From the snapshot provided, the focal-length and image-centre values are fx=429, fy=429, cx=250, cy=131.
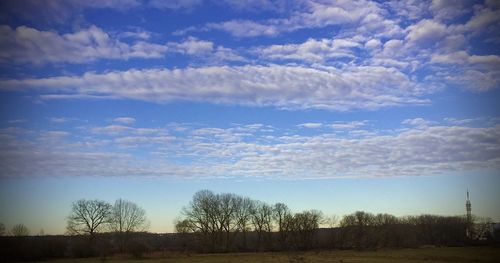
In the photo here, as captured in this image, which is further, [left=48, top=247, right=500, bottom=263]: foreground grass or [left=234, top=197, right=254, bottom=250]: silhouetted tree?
[left=234, top=197, right=254, bottom=250]: silhouetted tree

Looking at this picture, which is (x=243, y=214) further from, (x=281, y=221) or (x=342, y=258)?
(x=342, y=258)

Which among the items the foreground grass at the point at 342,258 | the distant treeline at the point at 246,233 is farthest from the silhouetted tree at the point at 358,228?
the foreground grass at the point at 342,258

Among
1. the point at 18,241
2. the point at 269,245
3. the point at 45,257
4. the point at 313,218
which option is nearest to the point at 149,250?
the point at 45,257

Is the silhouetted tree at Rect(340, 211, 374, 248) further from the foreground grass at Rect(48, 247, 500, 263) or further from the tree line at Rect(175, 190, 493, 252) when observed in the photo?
the foreground grass at Rect(48, 247, 500, 263)

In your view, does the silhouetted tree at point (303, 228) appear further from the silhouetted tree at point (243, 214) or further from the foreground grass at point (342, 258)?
the foreground grass at point (342, 258)

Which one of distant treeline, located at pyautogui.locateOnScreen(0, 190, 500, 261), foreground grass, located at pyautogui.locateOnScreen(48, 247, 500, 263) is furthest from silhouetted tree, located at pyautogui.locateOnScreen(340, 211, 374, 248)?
foreground grass, located at pyautogui.locateOnScreen(48, 247, 500, 263)

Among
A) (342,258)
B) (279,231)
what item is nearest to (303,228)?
(279,231)

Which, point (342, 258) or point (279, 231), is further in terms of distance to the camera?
point (279, 231)

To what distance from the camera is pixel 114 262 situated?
54.3 m

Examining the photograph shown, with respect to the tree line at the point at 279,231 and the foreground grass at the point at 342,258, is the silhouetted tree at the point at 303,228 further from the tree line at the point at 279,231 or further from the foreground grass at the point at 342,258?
the foreground grass at the point at 342,258

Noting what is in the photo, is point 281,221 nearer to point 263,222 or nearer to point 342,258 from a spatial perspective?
point 263,222

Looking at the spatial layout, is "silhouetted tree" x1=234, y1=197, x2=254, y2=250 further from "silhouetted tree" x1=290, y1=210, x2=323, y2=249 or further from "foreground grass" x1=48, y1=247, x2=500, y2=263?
"foreground grass" x1=48, y1=247, x2=500, y2=263

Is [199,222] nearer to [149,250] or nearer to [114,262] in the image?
[149,250]

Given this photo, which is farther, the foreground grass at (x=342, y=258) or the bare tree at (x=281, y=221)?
the bare tree at (x=281, y=221)
